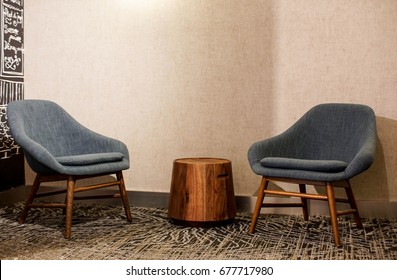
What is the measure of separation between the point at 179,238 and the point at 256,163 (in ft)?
2.26

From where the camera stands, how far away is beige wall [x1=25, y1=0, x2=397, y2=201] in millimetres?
3713

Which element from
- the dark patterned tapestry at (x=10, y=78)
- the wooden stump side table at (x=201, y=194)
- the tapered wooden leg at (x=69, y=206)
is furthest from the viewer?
the dark patterned tapestry at (x=10, y=78)

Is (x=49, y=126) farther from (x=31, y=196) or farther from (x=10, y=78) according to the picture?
(x=10, y=78)

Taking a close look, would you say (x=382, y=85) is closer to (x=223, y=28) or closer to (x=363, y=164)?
(x=363, y=164)

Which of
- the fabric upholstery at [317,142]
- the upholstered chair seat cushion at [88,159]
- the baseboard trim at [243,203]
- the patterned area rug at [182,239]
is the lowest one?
the patterned area rug at [182,239]

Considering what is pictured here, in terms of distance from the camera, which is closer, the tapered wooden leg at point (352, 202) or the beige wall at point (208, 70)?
the tapered wooden leg at point (352, 202)

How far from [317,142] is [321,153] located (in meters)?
0.08

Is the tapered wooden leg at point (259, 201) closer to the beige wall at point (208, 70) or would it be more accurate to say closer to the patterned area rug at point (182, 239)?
the patterned area rug at point (182, 239)

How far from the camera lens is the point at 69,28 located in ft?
13.8

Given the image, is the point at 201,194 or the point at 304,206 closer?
the point at 201,194

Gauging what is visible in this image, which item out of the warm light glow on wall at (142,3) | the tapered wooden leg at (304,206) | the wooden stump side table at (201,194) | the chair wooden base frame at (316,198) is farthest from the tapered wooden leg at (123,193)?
the warm light glow on wall at (142,3)

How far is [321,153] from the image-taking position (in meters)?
3.55

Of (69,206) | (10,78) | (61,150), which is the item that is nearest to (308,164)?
(69,206)

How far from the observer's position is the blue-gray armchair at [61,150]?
10.4ft
